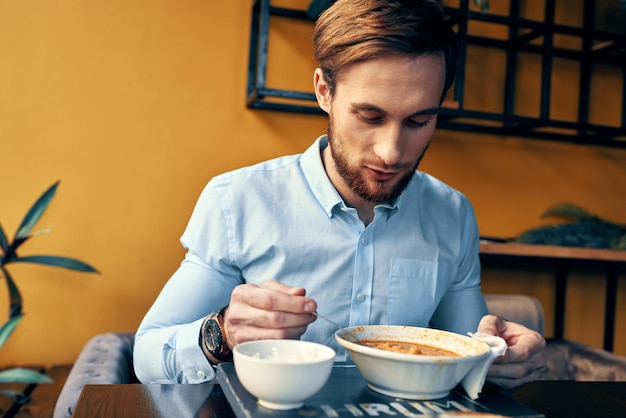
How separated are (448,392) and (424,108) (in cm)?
60

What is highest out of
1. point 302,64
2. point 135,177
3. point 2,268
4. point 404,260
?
point 302,64

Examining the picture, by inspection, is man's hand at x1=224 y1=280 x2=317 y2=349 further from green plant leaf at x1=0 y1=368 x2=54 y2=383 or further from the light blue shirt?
green plant leaf at x1=0 y1=368 x2=54 y2=383

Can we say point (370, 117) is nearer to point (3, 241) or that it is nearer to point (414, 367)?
point (414, 367)

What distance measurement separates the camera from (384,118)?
1.22m

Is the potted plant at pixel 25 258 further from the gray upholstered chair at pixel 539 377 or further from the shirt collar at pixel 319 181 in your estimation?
the shirt collar at pixel 319 181

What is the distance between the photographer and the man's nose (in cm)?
Result: 119

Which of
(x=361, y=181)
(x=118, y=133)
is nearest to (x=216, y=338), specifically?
(x=361, y=181)

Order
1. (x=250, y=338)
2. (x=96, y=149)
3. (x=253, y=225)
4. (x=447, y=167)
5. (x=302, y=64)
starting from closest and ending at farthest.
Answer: (x=250, y=338)
(x=253, y=225)
(x=96, y=149)
(x=302, y=64)
(x=447, y=167)

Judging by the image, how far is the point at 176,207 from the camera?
2.37 meters

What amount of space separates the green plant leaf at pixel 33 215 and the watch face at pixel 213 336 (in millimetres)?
1205

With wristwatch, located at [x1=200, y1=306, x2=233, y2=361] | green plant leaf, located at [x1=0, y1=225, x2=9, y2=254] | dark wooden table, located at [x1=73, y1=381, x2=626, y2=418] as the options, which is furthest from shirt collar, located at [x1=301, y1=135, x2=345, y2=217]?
green plant leaf, located at [x1=0, y1=225, x2=9, y2=254]

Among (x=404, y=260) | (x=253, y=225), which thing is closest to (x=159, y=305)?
(x=253, y=225)

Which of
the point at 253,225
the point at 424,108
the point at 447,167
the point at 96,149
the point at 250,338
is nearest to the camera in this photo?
the point at 250,338

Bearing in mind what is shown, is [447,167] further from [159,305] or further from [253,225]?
[159,305]
